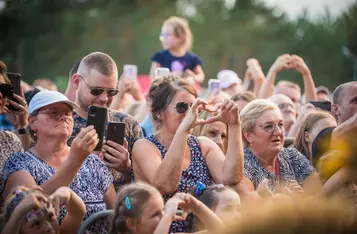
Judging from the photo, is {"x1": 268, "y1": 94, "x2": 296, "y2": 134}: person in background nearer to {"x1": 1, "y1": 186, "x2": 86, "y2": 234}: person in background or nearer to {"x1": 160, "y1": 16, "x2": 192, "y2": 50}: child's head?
{"x1": 160, "y1": 16, "x2": 192, "y2": 50}: child's head

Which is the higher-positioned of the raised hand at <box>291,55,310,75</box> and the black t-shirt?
the raised hand at <box>291,55,310,75</box>

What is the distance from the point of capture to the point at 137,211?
560cm

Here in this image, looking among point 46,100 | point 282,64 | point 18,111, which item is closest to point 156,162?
point 46,100

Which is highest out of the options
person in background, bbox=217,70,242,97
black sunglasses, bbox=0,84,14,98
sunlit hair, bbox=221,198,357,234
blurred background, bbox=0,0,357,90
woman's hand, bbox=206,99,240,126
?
sunlit hair, bbox=221,198,357,234

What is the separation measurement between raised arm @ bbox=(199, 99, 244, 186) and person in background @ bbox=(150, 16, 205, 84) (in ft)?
17.3

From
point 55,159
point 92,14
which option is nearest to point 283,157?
point 55,159

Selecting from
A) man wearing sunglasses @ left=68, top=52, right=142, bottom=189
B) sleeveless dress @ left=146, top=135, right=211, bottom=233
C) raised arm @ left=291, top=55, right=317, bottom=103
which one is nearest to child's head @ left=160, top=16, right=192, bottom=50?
raised arm @ left=291, top=55, right=317, bottom=103

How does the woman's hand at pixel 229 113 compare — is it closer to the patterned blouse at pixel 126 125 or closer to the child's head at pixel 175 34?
the patterned blouse at pixel 126 125

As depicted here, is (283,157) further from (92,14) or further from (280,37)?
(280,37)

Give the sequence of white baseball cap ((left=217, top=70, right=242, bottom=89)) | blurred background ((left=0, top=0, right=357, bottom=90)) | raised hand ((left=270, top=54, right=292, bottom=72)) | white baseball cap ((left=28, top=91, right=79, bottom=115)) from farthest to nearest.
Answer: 1. blurred background ((left=0, top=0, right=357, bottom=90))
2. white baseball cap ((left=217, top=70, right=242, bottom=89))
3. raised hand ((left=270, top=54, right=292, bottom=72))
4. white baseball cap ((left=28, top=91, right=79, bottom=115))

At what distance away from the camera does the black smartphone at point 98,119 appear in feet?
20.9

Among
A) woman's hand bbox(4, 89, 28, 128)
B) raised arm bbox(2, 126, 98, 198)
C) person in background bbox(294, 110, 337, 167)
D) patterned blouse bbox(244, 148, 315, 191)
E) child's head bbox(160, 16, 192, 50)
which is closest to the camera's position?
raised arm bbox(2, 126, 98, 198)

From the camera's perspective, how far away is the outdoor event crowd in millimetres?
5598

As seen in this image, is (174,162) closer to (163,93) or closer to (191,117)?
(191,117)
